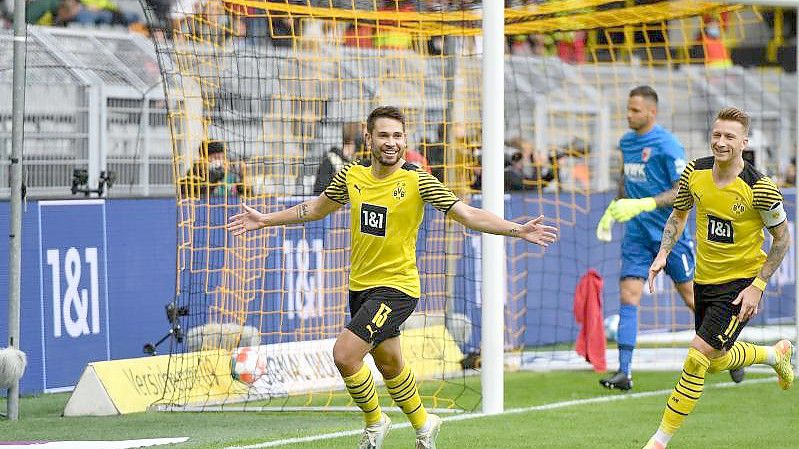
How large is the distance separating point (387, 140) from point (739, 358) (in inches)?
104

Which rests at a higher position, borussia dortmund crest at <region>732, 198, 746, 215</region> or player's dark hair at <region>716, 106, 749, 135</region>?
player's dark hair at <region>716, 106, 749, 135</region>

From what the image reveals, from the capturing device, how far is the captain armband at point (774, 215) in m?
8.45

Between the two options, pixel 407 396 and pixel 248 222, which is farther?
pixel 248 222

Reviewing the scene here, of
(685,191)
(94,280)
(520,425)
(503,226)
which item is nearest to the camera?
(503,226)

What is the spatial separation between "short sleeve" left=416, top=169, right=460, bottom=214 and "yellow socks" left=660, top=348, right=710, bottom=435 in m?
1.69

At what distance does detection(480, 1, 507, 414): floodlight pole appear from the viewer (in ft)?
33.7

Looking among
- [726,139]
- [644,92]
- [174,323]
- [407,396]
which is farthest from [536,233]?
[644,92]

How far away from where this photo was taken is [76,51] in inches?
522

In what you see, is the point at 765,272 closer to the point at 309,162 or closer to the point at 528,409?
the point at 528,409

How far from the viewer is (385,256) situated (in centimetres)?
829

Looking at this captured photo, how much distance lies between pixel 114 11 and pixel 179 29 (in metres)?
9.12

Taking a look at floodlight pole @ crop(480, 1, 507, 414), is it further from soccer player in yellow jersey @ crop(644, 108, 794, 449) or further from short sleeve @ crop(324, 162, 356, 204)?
short sleeve @ crop(324, 162, 356, 204)

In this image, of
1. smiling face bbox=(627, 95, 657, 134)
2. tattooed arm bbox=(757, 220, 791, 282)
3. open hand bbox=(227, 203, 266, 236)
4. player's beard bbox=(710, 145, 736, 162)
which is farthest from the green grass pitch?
smiling face bbox=(627, 95, 657, 134)

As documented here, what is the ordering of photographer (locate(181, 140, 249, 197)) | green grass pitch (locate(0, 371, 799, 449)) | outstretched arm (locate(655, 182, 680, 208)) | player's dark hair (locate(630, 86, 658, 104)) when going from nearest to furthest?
green grass pitch (locate(0, 371, 799, 449)), outstretched arm (locate(655, 182, 680, 208)), photographer (locate(181, 140, 249, 197)), player's dark hair (locate(630, 86, 658, 104))
